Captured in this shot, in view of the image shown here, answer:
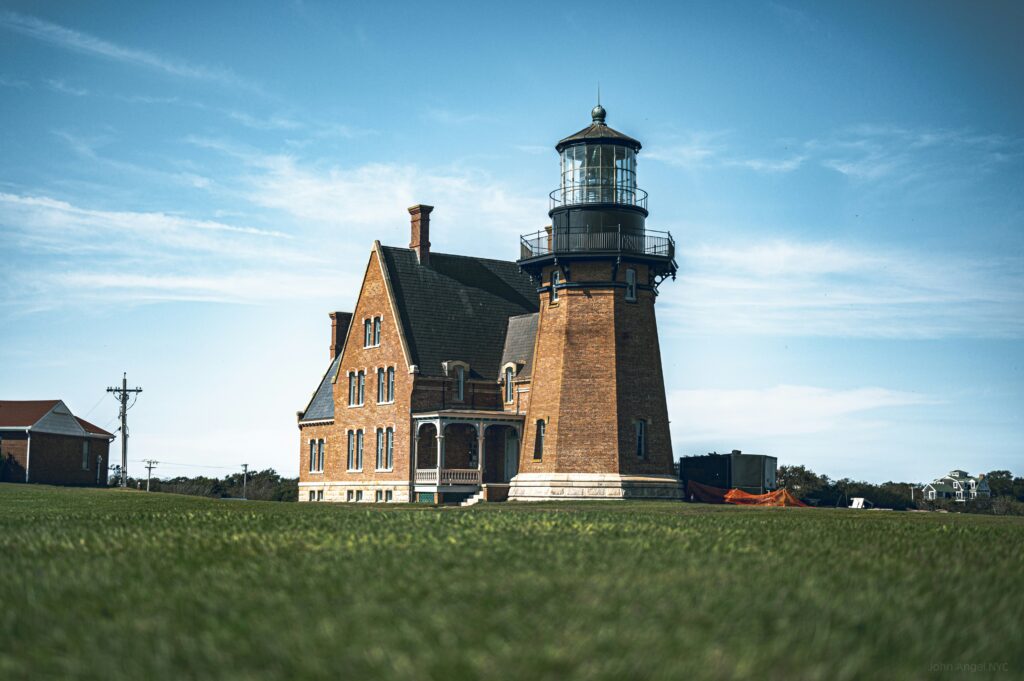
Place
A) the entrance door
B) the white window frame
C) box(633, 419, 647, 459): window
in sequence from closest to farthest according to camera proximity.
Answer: box(633, 419, 647, 459): window, the white window frame, the entrance door

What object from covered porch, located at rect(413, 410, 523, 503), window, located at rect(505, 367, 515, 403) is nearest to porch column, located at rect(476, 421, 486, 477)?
covered porch, located at rect(413, 410, 523, 503)

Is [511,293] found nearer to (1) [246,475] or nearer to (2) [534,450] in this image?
(2) [534,450]

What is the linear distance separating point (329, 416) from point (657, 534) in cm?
4156

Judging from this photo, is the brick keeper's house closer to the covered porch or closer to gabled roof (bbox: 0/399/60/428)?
the covered porch

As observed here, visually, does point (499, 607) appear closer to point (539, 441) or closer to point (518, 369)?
point (539, 441)

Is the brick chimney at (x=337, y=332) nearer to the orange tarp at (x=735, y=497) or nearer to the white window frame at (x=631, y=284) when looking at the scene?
the white window frame at (x=631, y=284)

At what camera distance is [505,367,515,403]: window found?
51000mm

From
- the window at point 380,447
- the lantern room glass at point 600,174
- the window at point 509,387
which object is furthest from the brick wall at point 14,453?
the lantern room glass at point 600,174

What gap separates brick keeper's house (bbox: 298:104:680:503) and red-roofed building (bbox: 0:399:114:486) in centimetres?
2035

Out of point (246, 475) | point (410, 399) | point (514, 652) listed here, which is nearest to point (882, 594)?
point (514, 652)

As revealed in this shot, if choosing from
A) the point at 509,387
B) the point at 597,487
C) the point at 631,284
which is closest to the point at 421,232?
the point at 509,387

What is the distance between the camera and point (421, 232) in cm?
5394

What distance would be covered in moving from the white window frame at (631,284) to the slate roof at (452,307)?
8.83 m

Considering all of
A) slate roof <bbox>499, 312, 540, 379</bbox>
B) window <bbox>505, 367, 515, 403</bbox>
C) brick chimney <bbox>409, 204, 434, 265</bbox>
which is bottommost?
window <bbox>505, 367, 515, 403</bbox>
